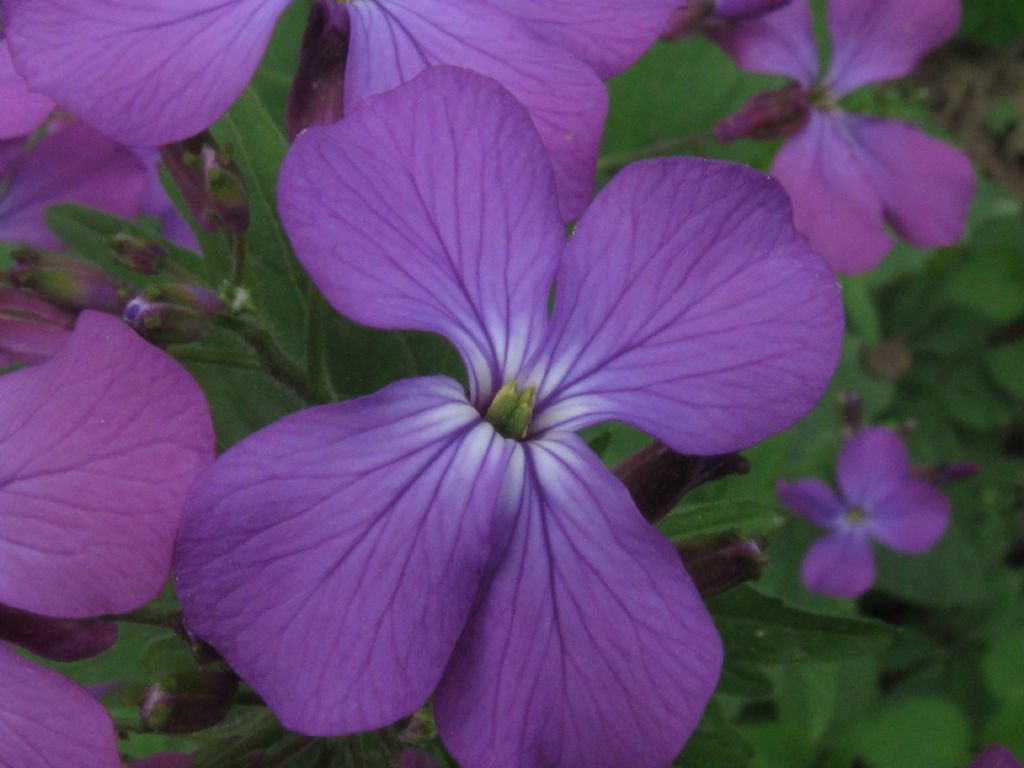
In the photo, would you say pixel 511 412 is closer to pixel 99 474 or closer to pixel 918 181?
pixel 99 474

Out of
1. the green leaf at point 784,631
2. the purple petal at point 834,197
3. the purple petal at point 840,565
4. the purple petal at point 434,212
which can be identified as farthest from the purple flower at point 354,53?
the purple petal at point 840,565

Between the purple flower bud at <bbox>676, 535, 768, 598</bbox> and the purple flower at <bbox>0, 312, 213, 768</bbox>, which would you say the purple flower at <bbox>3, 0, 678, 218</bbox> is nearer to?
the purple flower at <bbox>0, 312, 213, 768</bbox>

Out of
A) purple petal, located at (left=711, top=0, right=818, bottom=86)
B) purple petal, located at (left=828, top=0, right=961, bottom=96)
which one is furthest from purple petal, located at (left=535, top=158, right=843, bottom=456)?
purple petal, located at (left=828, top=0, right=961, bottom=96)

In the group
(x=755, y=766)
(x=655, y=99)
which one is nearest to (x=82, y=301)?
(x=655, y=99)

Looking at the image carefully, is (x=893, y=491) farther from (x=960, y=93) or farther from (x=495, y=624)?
(x=495, y=624)

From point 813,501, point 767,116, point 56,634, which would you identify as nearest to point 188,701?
point 56,634

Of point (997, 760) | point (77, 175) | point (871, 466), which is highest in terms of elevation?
point (77, 175)

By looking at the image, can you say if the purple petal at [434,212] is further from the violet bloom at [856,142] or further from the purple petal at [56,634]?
the violet bloom at [856,142]

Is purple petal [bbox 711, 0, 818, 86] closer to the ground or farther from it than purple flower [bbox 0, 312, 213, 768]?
closer to the ground
